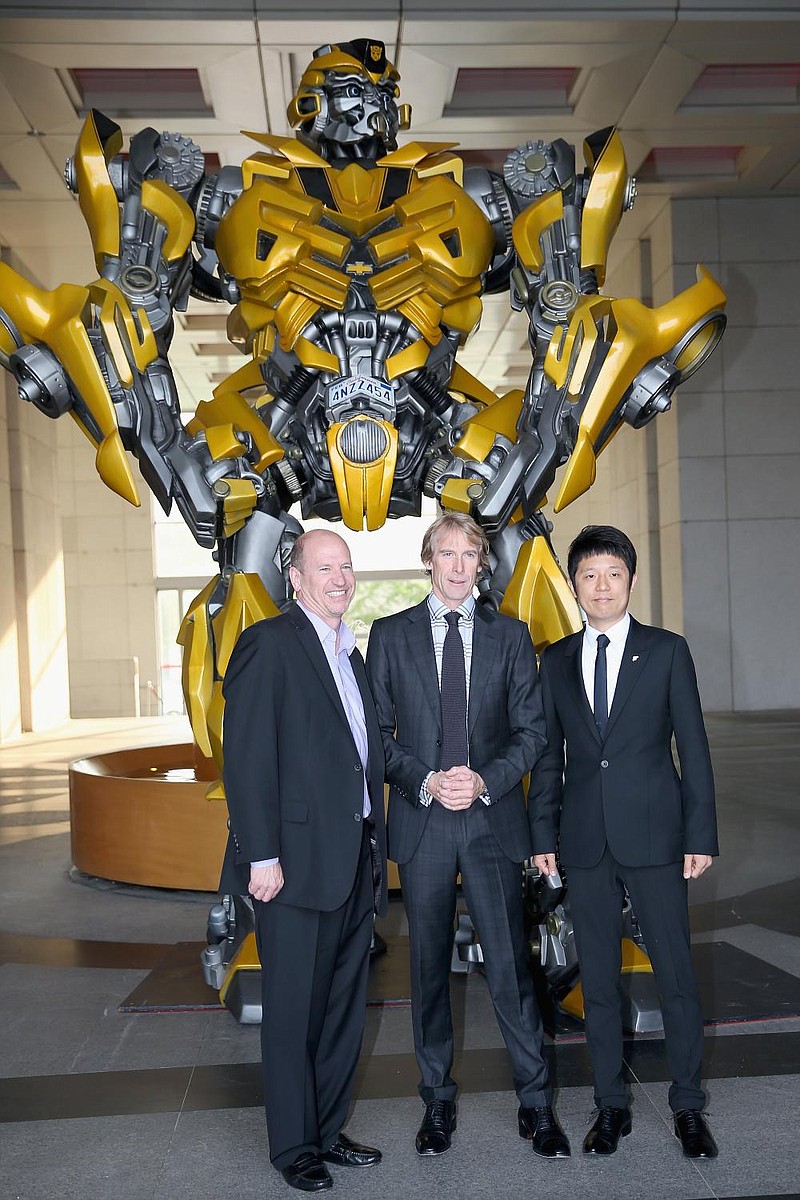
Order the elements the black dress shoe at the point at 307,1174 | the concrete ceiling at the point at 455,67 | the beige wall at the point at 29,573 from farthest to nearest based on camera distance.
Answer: the beige wall at the point at 29,573
the concrete ceiling at the point at 455,67
the black dress shoe at the point at 307,1174

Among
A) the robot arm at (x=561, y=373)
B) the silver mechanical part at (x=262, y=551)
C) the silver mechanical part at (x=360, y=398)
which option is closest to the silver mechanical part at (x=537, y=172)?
the robot arm at (x=561, y=373)

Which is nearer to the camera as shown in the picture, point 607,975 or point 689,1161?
point 689,1161

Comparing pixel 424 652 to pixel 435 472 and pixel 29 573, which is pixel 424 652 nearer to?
pixel 435 472

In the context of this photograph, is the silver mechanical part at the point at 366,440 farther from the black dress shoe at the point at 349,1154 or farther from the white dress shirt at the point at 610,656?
the black dress shoe at the point at 349,1154

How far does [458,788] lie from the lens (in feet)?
7.84

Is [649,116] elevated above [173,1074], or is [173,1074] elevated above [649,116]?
[649,116]

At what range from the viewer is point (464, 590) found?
8.30ft

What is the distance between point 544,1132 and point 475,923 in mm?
452

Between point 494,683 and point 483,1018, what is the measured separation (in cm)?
127

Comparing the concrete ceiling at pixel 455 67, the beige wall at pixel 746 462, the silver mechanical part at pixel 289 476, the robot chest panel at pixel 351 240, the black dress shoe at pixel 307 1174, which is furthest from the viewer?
the beige wall at pixel 746 462

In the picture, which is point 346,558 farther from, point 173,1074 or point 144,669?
point 144,669

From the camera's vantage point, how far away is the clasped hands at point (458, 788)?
2.38 metres

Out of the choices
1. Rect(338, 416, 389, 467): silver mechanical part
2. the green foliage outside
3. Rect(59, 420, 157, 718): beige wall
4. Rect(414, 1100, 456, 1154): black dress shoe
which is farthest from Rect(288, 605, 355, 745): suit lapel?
the green foliage outside

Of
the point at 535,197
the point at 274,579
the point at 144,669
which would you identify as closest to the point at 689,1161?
the point at 274,579
